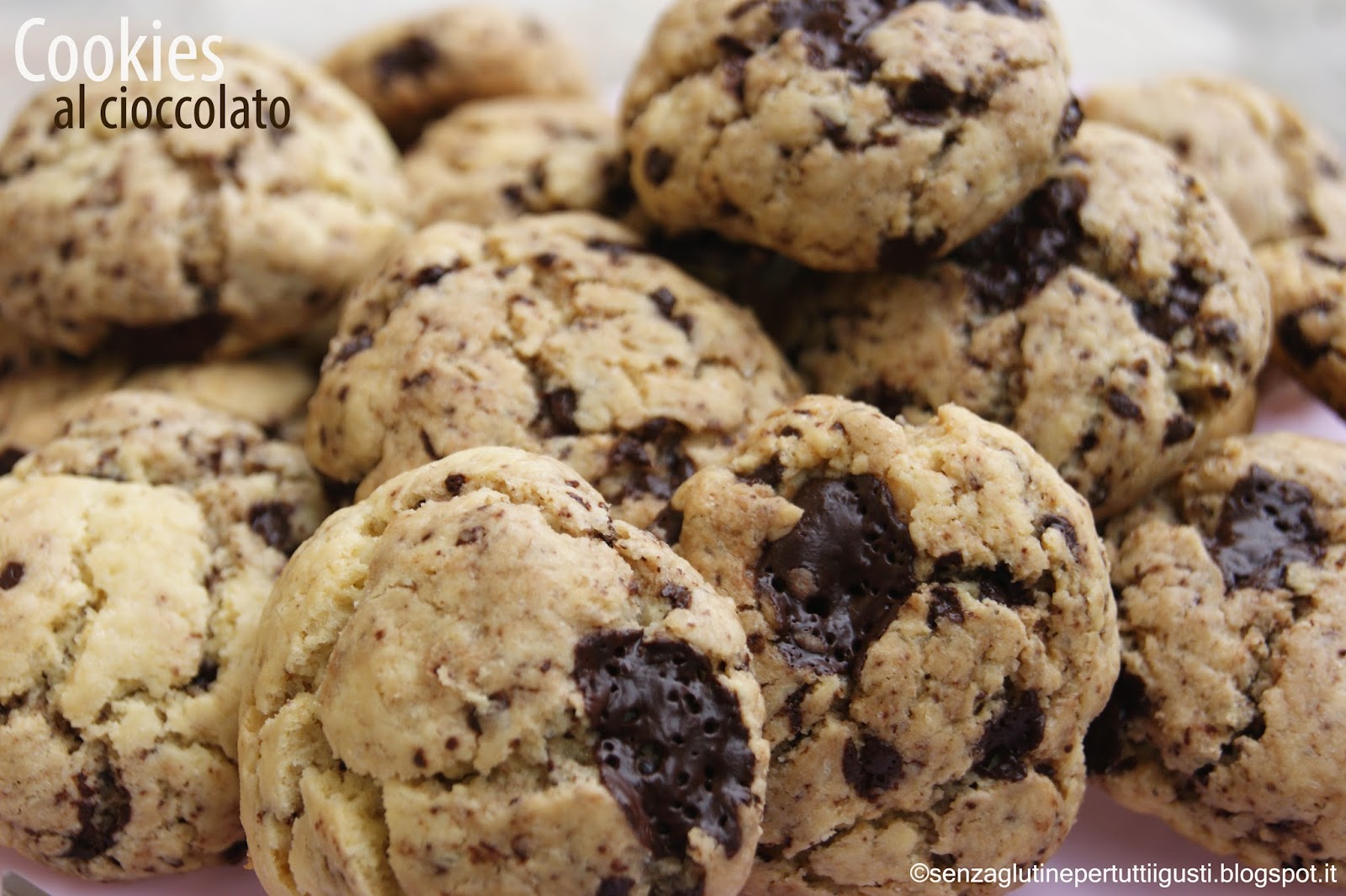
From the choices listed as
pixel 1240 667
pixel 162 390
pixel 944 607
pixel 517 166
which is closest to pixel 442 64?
pixel 517 166

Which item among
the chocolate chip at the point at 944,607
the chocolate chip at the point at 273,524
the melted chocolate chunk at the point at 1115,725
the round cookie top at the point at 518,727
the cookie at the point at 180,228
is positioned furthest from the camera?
the cookie at the point at 180,228

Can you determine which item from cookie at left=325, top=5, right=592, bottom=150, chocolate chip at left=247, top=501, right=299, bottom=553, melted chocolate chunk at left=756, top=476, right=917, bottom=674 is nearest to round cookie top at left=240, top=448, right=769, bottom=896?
melted chocolate chunk at left=756, top=476, right=917, bottom=674

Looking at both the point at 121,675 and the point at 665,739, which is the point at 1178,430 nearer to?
the point at 665,739

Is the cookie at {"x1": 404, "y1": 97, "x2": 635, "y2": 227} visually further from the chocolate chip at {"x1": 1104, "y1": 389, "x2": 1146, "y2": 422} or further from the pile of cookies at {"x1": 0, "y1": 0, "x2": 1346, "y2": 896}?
the chocolate chip at {"x1": 1104, "y1": 389, "x2": 1146, "y2": 422}

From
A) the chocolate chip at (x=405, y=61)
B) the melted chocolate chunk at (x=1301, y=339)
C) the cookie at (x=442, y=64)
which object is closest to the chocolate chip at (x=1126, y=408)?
the melted chocolate chunk at (x=1301, y=339)

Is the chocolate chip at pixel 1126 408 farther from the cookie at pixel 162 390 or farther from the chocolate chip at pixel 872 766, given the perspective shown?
the cookie at pixel 162 390

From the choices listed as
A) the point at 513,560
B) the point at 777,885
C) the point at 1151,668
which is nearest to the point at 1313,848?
the point at 1151,668

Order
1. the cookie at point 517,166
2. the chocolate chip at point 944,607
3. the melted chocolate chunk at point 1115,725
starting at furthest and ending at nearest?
the cookie at point 517,166, the melted chocolate chunk at point 1115,725, the chocolate chip at point 944,607
